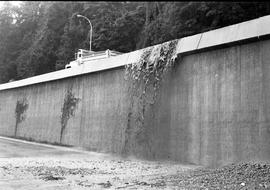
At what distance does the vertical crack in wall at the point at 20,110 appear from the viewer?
24.9m

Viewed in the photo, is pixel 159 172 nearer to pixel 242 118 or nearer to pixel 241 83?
pixel 242 118

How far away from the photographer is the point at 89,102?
18.3 meters

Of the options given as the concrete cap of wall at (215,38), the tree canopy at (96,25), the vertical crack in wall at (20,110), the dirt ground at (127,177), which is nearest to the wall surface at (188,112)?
the concrete cap of wall at (215,38)

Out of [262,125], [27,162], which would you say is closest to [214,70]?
[262,125]

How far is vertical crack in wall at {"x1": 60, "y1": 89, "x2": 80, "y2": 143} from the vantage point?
1959 centimetres

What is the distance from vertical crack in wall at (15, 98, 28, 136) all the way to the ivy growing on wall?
1199 centimetres

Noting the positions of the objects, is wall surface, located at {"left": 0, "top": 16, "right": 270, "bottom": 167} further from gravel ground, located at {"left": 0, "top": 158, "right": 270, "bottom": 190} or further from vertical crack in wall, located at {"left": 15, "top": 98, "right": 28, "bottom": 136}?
vertical crack in wall, located at {"left": 15, "top": 98, "right": 28, "bottom": 136}

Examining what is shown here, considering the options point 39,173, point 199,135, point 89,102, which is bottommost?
point 39,173

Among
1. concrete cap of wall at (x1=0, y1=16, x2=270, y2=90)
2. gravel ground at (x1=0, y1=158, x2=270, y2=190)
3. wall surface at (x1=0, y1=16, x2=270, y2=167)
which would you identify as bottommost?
gravel ground at (x1=0, y1=158, x2=270, y2=190)

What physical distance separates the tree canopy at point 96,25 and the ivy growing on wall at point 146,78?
1.30 m

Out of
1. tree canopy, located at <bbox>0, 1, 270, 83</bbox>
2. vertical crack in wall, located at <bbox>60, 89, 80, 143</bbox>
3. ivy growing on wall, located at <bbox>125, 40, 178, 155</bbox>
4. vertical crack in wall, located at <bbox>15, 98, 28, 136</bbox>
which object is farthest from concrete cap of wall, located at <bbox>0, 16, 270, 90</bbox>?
vertical crack in wall, located at <bbox>15, 98, 28, 136</bbox>

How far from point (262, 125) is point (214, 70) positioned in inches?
99.9

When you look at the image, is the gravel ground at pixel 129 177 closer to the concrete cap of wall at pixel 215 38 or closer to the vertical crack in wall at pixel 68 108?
the concrete cap of wall at pixel 215 38

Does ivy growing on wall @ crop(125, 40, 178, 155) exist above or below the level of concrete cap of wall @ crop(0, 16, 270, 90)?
below
